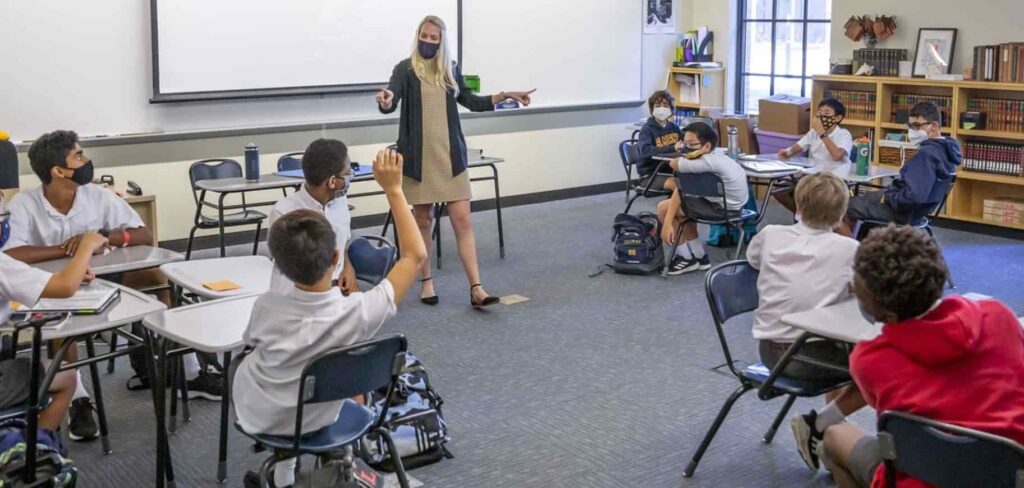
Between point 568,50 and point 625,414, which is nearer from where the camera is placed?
point 625,414

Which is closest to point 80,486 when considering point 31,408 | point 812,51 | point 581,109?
point 31,408

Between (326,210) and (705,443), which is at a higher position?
(326,210)

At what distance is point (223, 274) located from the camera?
3729 millimetres

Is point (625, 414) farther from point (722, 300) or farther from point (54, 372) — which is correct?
point (54, 372)

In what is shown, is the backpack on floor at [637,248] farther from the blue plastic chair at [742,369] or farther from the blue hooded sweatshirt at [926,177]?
the blue plastic chair at [742,369]

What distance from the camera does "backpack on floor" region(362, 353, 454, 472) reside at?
3.54 m

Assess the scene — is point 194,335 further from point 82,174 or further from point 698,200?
point 698,200

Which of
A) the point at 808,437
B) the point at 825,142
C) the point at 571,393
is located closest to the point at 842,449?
the point at 808,437

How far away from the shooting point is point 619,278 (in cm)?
642

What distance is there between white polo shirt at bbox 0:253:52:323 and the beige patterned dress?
2726 mm

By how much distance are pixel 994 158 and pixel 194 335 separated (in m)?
6.38

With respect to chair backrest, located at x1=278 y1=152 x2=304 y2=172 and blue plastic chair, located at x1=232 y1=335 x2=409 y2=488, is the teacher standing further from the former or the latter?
blue plastic chair, located at x1=232 y1=335 x2=409 y2=488

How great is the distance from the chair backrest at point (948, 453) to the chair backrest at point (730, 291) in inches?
47.3

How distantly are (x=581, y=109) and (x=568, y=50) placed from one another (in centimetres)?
54
